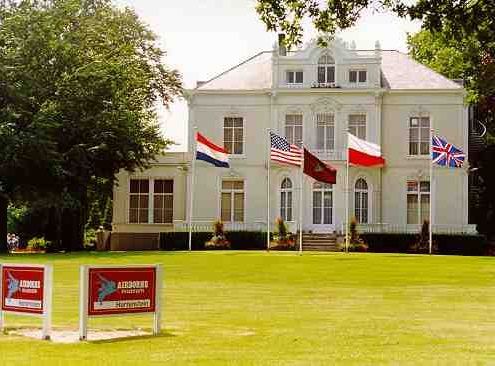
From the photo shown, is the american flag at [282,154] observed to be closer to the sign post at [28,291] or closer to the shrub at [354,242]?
the shrub at [354,242]

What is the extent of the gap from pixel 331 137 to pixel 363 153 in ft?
14.8

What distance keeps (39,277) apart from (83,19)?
40394 mm

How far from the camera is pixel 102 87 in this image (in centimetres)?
4400

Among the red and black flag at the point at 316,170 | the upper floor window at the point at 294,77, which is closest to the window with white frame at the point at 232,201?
the upper floor window at the point at 294,77

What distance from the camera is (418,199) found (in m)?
47.2

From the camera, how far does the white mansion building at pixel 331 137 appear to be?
4681cm

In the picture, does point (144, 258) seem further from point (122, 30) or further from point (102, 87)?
point (122, 30)

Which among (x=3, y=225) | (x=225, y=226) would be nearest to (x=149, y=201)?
(x=225, y=226)

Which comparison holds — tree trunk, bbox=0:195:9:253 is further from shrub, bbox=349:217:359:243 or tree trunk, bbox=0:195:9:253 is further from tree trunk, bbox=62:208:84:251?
shrub, bbox=349:217:359:243

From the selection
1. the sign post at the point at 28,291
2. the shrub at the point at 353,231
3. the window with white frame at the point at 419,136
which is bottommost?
the sign post at the point at 28,291

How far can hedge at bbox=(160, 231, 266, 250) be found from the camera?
147 ft

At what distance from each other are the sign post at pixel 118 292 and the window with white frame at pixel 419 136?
35.8 m

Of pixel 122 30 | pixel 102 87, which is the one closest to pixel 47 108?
pixel 102 87

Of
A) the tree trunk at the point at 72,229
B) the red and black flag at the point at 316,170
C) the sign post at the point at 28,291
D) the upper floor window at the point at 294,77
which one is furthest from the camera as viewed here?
the tree trunk at the point at 72,229
